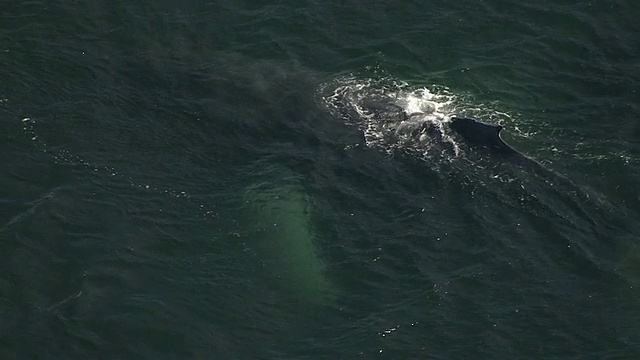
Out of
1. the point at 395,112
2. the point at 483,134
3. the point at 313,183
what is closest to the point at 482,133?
the point at 483,134

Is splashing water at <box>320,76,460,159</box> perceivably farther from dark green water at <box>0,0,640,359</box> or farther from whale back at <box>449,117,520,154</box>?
whale back at <box>449,117,520,154</box>

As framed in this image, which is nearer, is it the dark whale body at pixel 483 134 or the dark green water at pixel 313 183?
the dark green water at pixel 313 183

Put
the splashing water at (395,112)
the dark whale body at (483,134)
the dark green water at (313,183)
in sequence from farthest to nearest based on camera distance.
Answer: the splashing water at (395,112) → the dark whale body at (483,134) → the dark green water at (313,183)

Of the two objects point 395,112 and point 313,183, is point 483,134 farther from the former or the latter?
point 313,183

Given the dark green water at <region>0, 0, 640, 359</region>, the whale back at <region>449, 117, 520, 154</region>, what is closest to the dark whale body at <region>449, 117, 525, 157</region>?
the whale back at <region>449, 117, 520, 154</region>

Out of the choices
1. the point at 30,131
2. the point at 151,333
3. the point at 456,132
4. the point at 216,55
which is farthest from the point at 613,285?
the point at 30,131

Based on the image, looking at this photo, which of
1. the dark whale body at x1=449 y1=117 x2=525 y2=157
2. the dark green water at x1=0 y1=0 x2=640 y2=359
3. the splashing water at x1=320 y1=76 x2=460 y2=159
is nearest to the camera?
the dark green water at x1=0 y1=0 x2=640 y2=359

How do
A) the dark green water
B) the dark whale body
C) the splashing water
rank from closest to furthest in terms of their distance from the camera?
the dark green water < the dark whale body < the splashing water

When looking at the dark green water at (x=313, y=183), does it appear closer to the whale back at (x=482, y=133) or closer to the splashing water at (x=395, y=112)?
the splashing water at (x=395, y=112)

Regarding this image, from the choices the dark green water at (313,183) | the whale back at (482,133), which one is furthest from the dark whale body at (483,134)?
the dark green water at (313,183)
